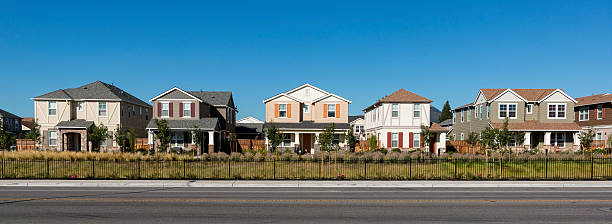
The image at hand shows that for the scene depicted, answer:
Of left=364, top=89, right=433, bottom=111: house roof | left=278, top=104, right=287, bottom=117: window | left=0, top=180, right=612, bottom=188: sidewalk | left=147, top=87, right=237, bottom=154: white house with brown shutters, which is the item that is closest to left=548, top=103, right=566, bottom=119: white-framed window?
left=364, top=89, right=433, bottom=111: house roof

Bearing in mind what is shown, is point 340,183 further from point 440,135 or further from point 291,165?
point 440,135

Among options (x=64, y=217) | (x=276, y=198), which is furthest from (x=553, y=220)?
(x=64, y=217)

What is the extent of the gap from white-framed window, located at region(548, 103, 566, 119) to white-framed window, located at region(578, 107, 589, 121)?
4.58 metres

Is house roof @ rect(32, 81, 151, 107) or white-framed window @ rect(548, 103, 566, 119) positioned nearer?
house roof @ rect(32, 81, 151, 107)

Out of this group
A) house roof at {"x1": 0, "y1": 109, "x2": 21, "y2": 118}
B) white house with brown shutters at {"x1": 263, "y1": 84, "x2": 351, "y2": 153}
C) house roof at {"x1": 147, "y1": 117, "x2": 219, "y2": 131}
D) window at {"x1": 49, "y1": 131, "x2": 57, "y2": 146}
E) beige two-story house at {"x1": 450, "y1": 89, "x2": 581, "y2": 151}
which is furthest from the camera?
house roof at {"x1": 0, "y1": 109, "x2": 21, "y2": 118}

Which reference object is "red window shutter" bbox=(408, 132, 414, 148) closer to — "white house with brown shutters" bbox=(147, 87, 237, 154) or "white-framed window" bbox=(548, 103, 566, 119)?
"white-framed window" bbox=(548, 103, 566, 119)

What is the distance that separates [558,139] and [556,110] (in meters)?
3.10

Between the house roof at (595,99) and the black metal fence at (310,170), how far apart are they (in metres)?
17.6

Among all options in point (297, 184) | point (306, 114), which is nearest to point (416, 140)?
point (306, 114)

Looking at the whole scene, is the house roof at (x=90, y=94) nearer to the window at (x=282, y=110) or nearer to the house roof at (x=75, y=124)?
the house roof at (x=75, y=124)

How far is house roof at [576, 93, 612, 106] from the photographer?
42713mm

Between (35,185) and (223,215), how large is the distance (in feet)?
42.6

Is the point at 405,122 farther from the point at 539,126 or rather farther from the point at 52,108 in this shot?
the point at 52,108

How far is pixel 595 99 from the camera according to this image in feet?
149
